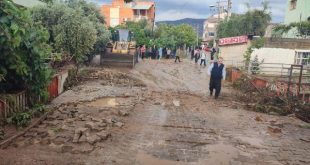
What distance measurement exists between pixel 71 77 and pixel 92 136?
8845 mm

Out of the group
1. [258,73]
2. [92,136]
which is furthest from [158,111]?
[258,73]

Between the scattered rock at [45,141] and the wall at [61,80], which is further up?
the wall at [61,80]

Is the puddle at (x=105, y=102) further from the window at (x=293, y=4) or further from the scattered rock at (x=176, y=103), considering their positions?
the window at (x=293, y=4)

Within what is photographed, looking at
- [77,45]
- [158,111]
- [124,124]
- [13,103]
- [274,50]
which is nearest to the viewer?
[13,103]

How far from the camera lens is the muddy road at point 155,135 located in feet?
22.9

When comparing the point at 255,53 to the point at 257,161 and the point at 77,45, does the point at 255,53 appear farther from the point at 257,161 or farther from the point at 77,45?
the point at 257,161

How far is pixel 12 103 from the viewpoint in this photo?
8797mm

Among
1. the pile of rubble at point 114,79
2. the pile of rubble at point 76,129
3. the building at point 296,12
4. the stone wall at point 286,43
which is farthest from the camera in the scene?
the building at point 296,12

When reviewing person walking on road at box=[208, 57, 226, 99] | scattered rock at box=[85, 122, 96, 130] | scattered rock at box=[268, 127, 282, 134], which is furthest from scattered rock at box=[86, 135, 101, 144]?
person walking on road at box=[208, 57, 226, 99]

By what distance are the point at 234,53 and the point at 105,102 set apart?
68.1ft

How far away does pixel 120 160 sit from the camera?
6770 mm

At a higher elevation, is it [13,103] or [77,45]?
[77,45]

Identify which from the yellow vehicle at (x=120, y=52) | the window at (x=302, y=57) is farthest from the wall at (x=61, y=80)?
the window at (x=302, y=57)

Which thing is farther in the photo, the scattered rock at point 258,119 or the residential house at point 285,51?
the residential house at point 285,51
